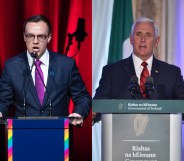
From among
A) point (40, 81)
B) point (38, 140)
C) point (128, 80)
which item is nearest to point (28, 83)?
point (40, 81)

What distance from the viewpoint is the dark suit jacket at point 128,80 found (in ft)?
15.1

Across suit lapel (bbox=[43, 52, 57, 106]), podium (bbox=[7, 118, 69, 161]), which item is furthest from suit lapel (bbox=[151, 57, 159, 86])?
podium (bbox=[7, 118, 69, 161])

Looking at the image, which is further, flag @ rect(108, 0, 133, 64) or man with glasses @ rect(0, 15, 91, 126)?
flag @ rect(108, 0, 133, 64)

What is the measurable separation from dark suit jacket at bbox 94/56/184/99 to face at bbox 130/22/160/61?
12 cm

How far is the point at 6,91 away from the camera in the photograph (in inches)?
160

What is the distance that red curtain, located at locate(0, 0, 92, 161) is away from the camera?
5027 millimetres

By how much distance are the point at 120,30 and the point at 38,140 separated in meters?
2.20

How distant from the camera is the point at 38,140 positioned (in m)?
3.18

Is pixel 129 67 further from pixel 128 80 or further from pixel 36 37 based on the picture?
pixel 36 37

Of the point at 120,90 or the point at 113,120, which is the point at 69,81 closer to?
the point at 120,90

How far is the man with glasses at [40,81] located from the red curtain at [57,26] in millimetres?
781

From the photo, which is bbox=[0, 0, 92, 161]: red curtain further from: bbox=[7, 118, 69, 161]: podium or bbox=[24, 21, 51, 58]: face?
bbox=[7, 118, 69, 161]: podium

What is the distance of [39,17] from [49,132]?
4.71 ft

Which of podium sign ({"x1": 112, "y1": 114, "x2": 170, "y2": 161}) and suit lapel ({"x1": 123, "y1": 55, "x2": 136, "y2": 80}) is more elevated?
suit lapel ({"x1": 123, "y1": 55, "x2": 136, "y2": 80})
